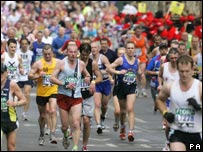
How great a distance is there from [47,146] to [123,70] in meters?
2.27

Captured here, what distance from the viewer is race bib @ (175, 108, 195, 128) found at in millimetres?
12969

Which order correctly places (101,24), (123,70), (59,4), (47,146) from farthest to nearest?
(59,4) < (101,24) < (123,70) < (47,146)

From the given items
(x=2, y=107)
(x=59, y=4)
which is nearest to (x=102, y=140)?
(x=2, y=107)

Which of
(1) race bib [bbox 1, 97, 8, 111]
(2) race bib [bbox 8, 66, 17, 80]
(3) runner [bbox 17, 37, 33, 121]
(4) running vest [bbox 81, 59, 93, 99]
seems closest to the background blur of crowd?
(3) runner [bbox 17, 37, 33, 121]

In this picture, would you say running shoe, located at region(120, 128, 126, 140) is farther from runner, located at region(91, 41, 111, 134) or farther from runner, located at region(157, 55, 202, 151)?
runner, located at region(157, 55, 202, 151)

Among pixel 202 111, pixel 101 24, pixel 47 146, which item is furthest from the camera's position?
pixel 101 24

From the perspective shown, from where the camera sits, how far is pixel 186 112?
1303 cm

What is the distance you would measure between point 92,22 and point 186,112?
2624cm

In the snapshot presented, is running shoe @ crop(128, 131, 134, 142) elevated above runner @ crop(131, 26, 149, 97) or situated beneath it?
situated beneath

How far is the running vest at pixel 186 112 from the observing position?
13.0 meters

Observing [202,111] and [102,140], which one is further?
[102,140]

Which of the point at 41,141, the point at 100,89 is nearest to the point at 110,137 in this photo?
the point at 100,89

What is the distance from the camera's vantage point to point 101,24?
38.6 metres

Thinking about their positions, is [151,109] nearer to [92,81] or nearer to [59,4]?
[92,81]
